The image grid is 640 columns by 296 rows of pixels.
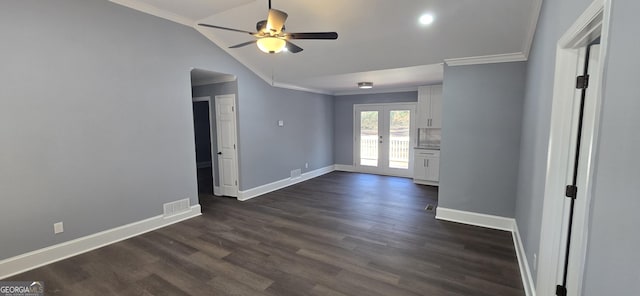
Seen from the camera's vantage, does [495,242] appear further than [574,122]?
Yes

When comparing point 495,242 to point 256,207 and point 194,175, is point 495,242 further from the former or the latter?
point 194,175

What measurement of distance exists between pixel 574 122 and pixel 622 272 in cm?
126

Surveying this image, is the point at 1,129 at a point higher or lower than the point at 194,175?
higher

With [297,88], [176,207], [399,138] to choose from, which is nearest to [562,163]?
[176,207]

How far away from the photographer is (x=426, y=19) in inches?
122

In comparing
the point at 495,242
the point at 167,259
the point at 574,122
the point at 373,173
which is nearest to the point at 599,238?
the point at 574,122

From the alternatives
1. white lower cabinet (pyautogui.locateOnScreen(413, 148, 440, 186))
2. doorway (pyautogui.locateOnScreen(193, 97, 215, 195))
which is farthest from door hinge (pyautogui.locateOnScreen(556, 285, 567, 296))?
doorway (pyautogui.locateOnScreen(193, 97, 215, 195))

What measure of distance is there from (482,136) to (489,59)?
41.2 inches

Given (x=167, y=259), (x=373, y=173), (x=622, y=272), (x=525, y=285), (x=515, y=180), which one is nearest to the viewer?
(x=622, y=272)

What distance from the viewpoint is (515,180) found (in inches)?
144

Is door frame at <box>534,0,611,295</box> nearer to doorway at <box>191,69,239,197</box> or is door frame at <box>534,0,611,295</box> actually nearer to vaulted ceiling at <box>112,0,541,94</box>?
vaulted ceiling at <box>112,0,541,94</box>

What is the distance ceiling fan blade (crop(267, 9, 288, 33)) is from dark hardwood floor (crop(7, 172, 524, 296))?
7.87 ft

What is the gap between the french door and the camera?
7.29m

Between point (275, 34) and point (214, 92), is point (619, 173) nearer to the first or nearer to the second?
point (275, 34)
